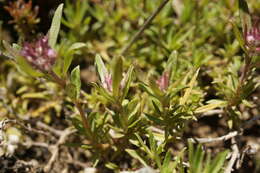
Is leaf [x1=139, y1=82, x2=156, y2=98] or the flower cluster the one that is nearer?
leaf [x1=139, y1=82, x2=156, y2=98]

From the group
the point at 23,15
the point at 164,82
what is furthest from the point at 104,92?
the point at 23,15

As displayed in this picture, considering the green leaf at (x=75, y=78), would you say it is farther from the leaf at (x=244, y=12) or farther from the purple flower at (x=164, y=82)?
the leaf at (x=244, y=12)

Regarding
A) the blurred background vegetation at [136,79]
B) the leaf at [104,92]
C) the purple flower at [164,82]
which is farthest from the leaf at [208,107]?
the leaf at [104,92]

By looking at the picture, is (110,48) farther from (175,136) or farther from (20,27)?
(175,136)

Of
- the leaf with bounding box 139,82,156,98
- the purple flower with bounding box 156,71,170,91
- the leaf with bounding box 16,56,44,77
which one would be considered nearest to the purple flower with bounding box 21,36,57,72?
the leaf with bounding box 16,56,44,77

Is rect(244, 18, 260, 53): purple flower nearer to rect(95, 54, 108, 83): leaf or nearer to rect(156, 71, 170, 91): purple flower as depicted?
rect(156, 71, 170, 91): purple flower
